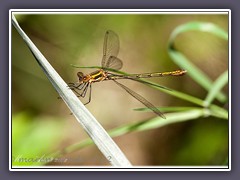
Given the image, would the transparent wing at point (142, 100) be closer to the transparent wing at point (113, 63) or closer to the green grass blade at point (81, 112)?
the transparent wing at point (113, 63)

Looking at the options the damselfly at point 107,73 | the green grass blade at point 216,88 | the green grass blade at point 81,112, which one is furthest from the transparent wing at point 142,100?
the green grass blade at point 81,112

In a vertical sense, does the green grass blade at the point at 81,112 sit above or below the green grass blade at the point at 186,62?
below

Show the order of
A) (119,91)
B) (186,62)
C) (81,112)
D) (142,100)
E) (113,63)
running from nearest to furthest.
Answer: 1. (81,112)
2. (113,63)
3. (186,62)
4. (142,100)
5. (119,91)

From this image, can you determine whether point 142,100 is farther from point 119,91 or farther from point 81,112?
point 81,112

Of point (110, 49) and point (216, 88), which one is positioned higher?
point (110, 49)

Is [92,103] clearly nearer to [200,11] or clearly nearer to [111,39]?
[111,39]

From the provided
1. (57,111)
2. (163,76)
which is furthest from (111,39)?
(57,111)

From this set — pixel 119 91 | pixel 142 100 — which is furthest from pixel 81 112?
pixel 119 91

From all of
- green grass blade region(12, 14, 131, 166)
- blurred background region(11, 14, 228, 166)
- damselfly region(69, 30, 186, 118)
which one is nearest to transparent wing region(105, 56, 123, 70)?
damselfly region(69, 30, 186, 118)
